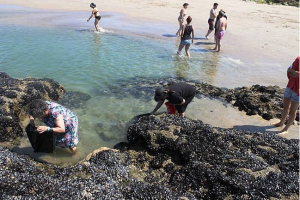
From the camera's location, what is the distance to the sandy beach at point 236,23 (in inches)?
554

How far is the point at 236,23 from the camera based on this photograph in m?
20.4

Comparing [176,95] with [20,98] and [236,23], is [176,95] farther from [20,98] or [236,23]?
[236,23]

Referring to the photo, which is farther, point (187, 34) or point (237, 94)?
point (187, 34)

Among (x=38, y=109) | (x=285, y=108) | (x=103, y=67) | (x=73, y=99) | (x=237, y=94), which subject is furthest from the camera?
(x=103, y=67)

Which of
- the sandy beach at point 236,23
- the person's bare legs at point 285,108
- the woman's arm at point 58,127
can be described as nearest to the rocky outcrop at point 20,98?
the woman's arm at point 58,127

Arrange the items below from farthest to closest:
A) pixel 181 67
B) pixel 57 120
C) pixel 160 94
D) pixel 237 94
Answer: pixel 181 67 < pixel 237 94 < pixel 160 94 < pixel 57 120

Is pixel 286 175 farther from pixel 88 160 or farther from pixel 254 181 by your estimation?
pixel 88 160

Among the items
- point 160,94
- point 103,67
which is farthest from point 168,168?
point 103,67

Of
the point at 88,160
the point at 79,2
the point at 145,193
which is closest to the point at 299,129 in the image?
the point at 145,193

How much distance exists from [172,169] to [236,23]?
18890 millimetres

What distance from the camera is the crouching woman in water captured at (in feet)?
13.5

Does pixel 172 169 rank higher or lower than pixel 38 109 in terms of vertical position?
lower

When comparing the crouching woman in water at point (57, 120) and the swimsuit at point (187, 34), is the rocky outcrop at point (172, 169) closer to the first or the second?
the crouching woman in water at point (57, 120)

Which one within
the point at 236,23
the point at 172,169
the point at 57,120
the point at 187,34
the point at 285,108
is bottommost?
the point at 172,169
